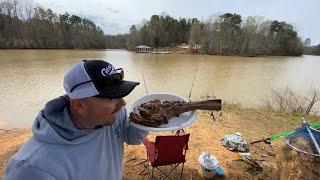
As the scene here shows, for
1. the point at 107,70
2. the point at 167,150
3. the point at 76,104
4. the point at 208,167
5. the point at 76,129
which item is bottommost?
the point at 208,167

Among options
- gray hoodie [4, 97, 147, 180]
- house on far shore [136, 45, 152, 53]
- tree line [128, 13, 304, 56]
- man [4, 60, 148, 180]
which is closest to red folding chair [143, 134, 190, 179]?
gray hoodie [4, 97, 147, 180]

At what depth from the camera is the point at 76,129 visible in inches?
42.6

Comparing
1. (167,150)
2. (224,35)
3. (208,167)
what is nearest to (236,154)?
(208,167)

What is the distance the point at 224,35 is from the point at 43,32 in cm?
3537

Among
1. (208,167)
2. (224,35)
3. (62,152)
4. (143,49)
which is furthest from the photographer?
(143,49)

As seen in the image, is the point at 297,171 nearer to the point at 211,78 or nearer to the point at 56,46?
the point at 211,78

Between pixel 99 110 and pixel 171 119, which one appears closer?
pixel 99 110

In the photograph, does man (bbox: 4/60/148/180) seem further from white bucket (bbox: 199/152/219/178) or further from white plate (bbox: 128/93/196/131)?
white bucket (bbox: 199/152/219/178)

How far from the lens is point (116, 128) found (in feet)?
4.56

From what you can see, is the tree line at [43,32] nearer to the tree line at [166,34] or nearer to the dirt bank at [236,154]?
the tree line at [166,34]

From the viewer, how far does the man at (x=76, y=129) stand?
3.08 feet

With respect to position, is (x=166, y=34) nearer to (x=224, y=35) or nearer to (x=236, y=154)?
(x=224, y=35)

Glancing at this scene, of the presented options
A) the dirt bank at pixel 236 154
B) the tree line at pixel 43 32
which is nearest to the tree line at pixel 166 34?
the tree line at pixel 43 32

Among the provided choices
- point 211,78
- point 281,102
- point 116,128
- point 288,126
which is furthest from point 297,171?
point 211,78
